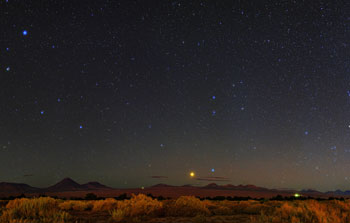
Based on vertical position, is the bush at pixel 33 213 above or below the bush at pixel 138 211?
above

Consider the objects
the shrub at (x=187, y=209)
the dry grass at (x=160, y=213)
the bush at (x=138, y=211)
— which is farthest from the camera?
the shrub at (x=187, y=209)

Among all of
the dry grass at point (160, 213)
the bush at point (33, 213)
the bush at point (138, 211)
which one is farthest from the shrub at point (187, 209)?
the bush at point (33, 213)

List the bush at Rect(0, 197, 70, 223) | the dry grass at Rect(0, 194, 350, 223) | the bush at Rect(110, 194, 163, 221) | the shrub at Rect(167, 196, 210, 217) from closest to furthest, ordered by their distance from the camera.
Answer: the bush at Rect(0, 197, 70, 223) < the dry grass at Rect(0, 194, 350, 223) < the bush at Rect(110, 194, 163, 221) < the shrub at Rect(167, 196, 210, 217)

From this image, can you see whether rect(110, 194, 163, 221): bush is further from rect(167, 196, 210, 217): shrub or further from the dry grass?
rect(167, 196, 210, 217): shrub

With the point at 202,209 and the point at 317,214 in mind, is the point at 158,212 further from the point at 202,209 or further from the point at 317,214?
the point at 317,214

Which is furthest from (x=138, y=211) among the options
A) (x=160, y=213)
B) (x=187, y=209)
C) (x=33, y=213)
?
(x=33, y=213)

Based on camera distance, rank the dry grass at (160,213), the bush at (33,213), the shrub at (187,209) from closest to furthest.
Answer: the bush at (33,213)
the dry grass at (160,213)
the shrub at (187,209)

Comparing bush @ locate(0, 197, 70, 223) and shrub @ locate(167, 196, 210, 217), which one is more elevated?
bush @ locate(0, 197, 70, 223)

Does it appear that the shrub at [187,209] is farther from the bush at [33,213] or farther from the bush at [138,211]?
the bush at [33,213]

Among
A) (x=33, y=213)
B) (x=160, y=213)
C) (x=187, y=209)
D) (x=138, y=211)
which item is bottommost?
(x=160, y=213)

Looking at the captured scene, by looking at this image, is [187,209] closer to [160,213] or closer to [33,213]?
[160,213]

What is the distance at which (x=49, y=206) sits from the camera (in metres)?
11.8

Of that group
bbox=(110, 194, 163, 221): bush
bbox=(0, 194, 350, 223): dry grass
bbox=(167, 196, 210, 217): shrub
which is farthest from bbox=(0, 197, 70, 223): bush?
bbox=(167, 196, 210, 217): shrub

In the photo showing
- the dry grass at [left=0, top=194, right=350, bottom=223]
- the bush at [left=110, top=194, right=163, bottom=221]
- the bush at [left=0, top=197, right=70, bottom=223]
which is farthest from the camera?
the bush at [left=110, top=194, right=163, bottom=221]
